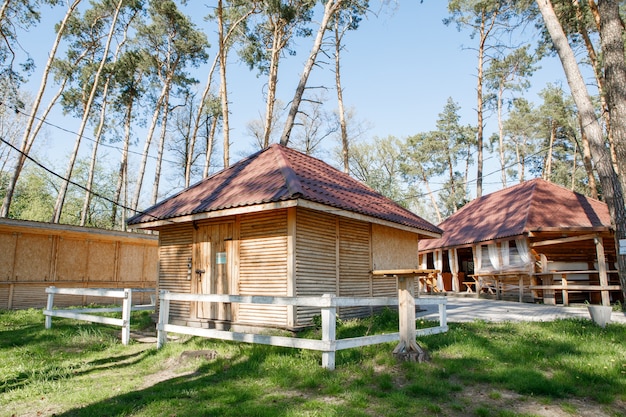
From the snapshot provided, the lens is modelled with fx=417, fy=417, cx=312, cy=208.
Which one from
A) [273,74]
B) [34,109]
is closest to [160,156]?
[34,109]

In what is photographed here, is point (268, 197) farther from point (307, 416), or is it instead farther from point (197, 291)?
point (307, 416)

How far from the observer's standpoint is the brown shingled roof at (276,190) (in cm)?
846

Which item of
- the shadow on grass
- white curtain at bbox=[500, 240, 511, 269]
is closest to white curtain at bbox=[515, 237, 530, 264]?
white curtain at bbox=[500, 240, 511, 269]

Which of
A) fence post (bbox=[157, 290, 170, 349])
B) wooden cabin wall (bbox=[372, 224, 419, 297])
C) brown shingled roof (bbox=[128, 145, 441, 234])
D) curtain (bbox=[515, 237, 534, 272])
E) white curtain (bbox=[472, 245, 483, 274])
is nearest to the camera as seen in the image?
fence post (bbox=[157, 290, 170, 349])

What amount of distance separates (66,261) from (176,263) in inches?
296

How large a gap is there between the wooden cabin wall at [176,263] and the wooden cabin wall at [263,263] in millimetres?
1836

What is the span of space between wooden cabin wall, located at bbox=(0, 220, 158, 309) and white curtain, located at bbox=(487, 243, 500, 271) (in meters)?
14.8

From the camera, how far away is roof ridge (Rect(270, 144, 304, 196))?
788 centimetres

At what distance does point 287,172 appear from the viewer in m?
9.17

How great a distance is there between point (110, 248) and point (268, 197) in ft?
38.1

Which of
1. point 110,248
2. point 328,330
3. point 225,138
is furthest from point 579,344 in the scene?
point 110,248

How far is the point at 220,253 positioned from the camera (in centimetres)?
952

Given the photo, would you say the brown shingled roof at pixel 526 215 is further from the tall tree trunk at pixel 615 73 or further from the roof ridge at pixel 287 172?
the roof ridge at pixel 287 172

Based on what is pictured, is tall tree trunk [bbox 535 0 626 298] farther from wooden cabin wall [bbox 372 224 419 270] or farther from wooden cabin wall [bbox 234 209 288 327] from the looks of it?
wooden cabin wall [bbox 234 209 288 327]
